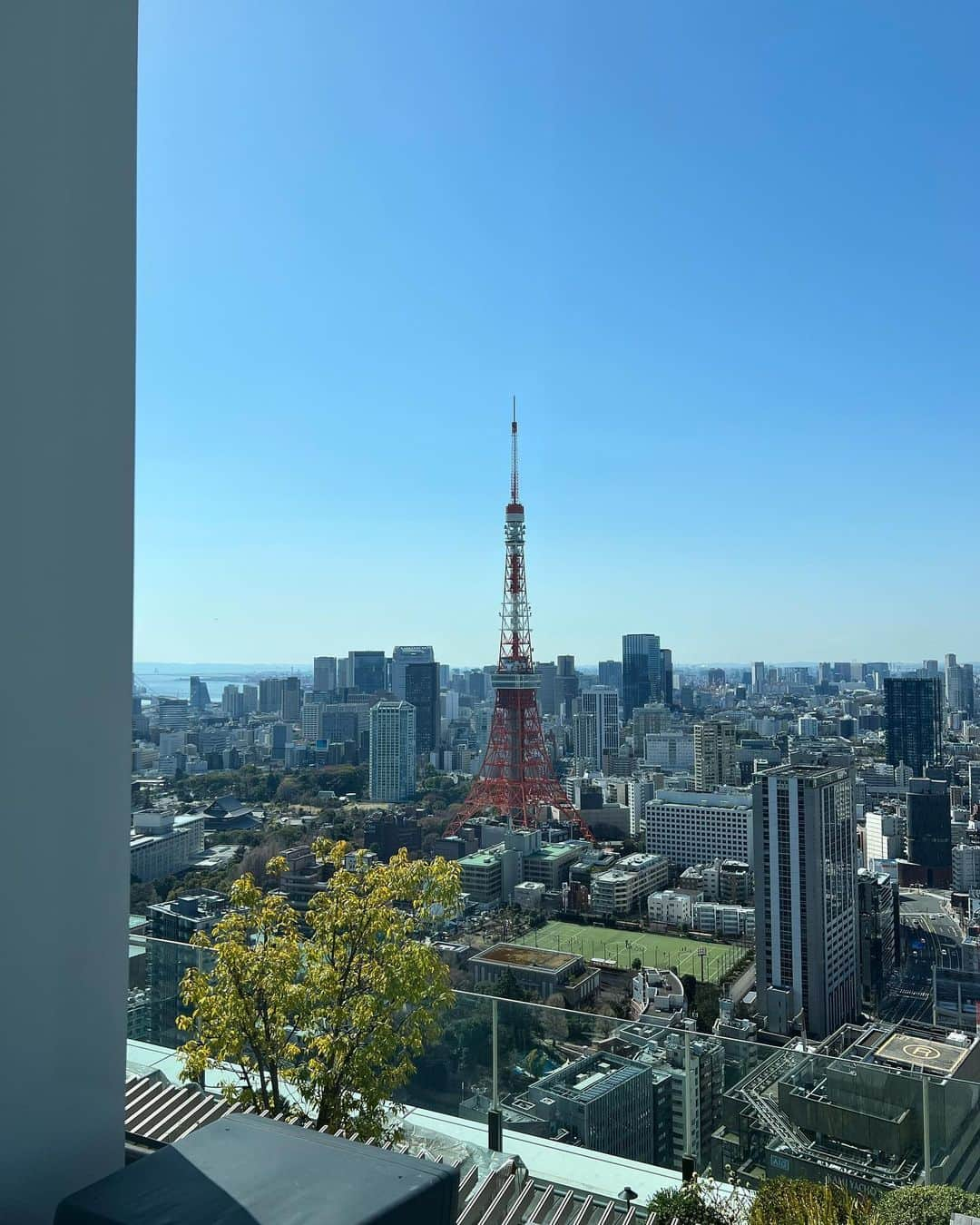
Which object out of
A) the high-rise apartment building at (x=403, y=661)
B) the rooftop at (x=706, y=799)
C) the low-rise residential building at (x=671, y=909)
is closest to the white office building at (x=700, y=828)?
the rooftop at (x=706, y=799)

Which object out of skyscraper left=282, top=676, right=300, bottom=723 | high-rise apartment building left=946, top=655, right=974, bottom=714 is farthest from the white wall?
high-rise apartment building left=946, top=655, right=974, bottom=714

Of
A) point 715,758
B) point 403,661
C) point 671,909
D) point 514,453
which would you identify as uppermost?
point 514,453

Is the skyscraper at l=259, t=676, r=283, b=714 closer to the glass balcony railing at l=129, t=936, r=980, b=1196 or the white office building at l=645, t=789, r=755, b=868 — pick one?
the white office building at l=645, t=789, r=755, b=868

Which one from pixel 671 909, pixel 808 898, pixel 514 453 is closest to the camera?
pixel 808 898

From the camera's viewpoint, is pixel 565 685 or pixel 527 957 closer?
pixel 527 957

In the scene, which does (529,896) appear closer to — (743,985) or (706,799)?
(743,985)

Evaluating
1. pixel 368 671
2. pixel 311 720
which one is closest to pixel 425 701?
pixel 368 671

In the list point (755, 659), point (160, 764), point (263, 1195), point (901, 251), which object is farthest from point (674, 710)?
point (263, 1195)

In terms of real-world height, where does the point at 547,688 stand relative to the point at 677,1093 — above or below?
above
